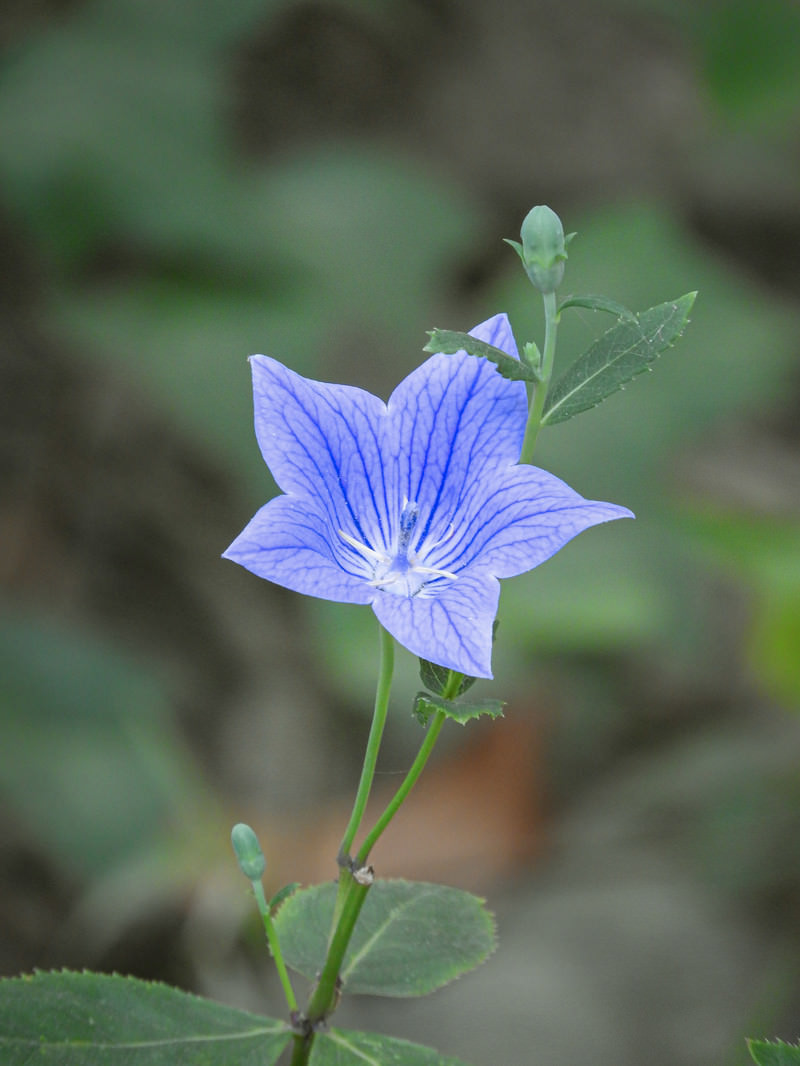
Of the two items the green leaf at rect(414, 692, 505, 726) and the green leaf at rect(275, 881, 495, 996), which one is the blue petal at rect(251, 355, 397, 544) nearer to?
the green leaf at rect(414, 692, 505, 726)

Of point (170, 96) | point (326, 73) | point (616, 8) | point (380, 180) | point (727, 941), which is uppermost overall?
point (616, 8)

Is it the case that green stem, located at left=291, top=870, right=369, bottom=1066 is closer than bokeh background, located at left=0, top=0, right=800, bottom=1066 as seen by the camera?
Yes

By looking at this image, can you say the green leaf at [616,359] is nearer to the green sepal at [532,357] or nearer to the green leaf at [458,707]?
the green sepal at [532,357]

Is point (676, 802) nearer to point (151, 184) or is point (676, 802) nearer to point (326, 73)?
point (151, 184)

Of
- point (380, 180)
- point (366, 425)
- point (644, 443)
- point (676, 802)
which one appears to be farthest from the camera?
point (380, 180)

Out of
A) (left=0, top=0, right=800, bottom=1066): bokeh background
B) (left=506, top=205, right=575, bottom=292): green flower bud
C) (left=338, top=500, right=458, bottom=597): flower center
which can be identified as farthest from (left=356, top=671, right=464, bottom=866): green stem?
(left=0, top=0, right=800, bottom=1066): bokeh background

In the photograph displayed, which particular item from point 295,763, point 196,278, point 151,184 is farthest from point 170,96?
point 295,763

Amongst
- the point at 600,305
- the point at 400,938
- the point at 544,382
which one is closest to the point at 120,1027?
the point at 400,938
